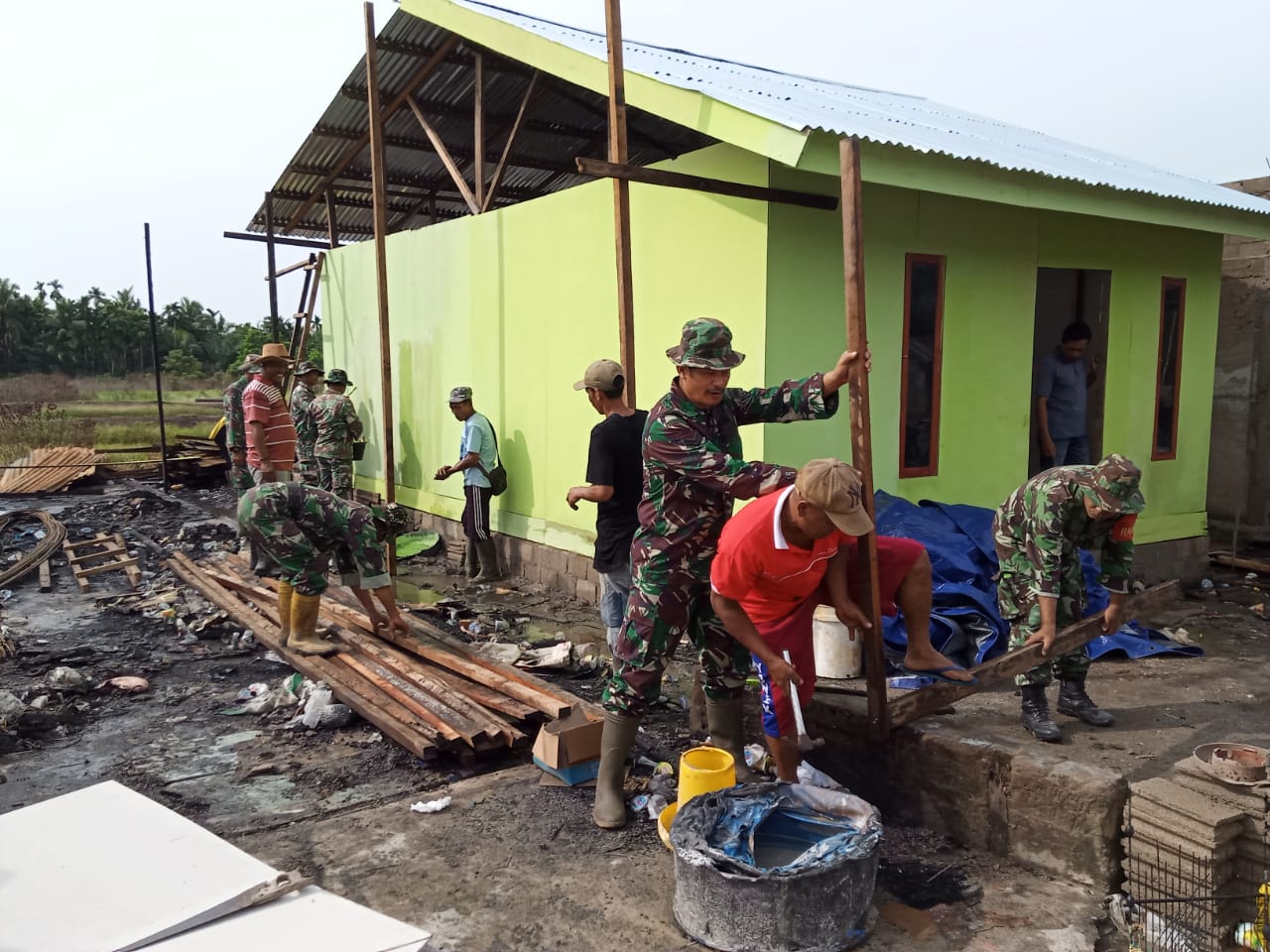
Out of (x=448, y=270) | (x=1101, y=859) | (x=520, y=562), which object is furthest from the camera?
(x=448, y=270)

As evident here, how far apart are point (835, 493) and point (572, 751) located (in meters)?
1.94

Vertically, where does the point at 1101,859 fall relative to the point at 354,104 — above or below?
below

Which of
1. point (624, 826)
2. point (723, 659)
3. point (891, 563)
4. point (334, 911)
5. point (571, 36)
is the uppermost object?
point (571, 36)

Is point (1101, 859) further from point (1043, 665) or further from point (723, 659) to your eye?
point (723, 659)

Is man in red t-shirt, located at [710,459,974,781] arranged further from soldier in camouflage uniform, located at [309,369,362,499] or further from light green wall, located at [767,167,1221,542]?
soldier in camouflage uniform, located at [309,369,362,499]

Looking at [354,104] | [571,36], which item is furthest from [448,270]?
[571,36]

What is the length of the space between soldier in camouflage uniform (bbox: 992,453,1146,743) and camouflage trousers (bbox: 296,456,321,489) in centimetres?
712

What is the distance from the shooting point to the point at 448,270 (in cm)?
982

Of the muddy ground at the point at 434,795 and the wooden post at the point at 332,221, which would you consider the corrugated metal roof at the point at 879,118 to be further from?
the wooden post at the point at 332,221

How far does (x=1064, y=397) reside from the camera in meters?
7.26

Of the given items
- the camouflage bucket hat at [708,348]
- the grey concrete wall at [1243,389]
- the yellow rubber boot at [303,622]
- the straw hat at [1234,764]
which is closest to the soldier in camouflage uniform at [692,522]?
the camouflage bucket hat at [708,348]

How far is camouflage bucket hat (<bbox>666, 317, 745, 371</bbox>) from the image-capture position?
3471 mm

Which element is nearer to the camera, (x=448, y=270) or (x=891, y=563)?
(x=891, y=563)

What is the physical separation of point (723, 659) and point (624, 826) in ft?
2.62
